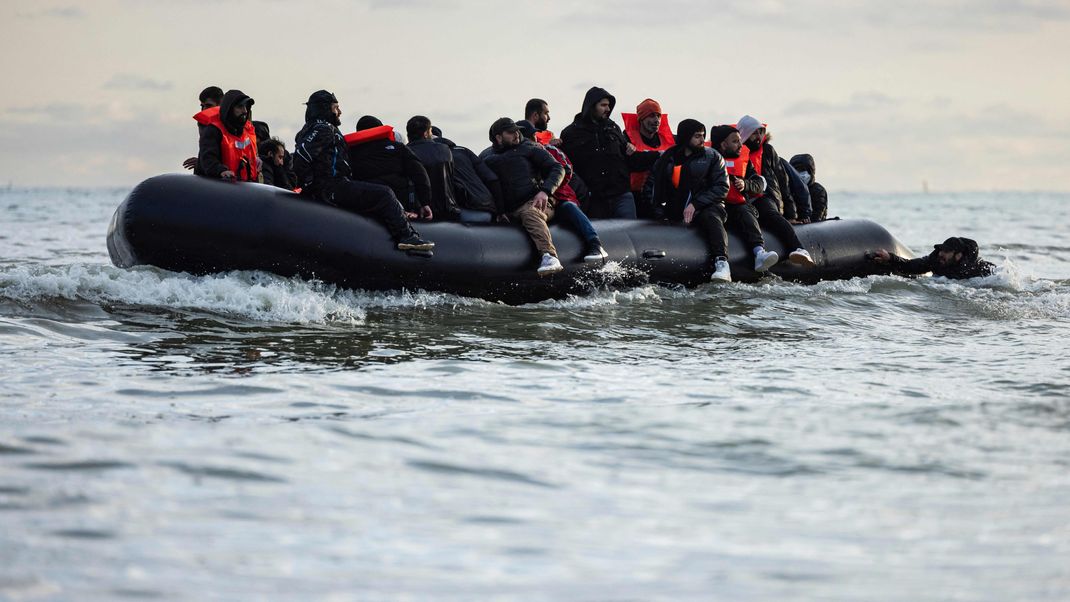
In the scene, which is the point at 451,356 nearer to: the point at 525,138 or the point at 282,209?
the point at 282,209

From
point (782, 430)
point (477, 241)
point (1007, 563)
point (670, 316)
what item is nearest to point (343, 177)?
point (477, 241)

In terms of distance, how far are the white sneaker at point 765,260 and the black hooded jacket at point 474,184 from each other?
2752mm

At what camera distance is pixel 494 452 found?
5.04 metres

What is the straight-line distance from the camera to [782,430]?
5.56 meters

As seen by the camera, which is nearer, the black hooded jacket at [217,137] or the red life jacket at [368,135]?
the black hooded jacket at [217,137]

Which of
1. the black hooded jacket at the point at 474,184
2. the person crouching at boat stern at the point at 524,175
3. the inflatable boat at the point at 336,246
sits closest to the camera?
the inflatable boat at the point at 336,246

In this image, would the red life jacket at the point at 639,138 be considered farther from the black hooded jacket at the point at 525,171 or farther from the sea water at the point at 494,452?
the sea water at the point at 494,452

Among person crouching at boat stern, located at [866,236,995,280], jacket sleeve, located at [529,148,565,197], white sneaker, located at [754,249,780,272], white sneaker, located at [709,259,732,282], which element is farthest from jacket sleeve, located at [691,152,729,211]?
person crouching at boat stern, located at [866,236,995,280]

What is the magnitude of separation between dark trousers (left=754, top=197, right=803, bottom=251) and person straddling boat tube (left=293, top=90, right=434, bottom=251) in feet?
13.7

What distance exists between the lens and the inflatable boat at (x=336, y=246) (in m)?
8.84

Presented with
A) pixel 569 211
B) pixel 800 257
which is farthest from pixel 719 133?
pixel 569 211

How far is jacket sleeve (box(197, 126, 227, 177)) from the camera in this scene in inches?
365

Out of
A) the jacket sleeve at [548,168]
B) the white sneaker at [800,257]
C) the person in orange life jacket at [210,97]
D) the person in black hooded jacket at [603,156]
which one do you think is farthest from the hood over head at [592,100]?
the person in orange life jacket at [210,97]

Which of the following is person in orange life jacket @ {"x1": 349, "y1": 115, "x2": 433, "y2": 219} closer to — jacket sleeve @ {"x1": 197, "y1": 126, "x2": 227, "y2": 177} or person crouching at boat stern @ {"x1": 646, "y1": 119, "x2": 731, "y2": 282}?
jacket sleeve @ {"x1": 197, "y1": 126, "x2": 227, "y2": 177}
